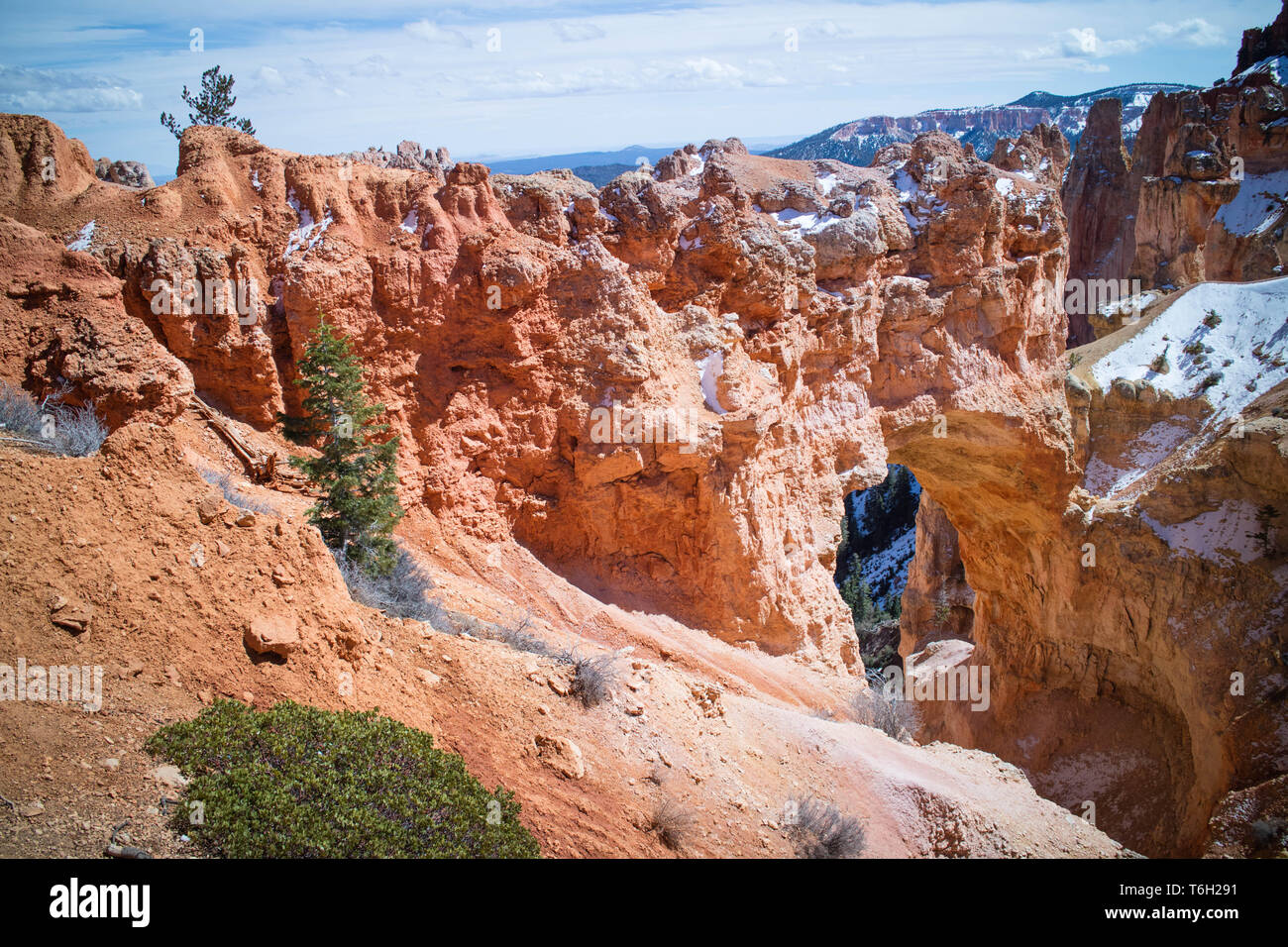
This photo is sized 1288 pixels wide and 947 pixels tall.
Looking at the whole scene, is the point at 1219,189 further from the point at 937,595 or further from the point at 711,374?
the point at 711,374

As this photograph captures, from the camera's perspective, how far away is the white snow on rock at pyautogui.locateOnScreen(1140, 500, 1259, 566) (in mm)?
15641

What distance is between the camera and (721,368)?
13.9 meters

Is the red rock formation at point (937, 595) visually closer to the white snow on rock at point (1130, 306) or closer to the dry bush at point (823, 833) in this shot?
the white snow on rock at point (1130, 306)

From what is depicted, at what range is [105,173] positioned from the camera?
1638 centimetres

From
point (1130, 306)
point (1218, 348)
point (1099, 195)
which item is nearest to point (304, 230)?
point (1218, 348)

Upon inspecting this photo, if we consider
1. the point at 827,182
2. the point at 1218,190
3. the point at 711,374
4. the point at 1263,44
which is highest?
the point at 1263,44

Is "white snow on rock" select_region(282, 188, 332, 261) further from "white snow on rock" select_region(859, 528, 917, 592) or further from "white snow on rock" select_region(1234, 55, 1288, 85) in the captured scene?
"white snow on rock" select_region(1234, 55, 1288, 85)

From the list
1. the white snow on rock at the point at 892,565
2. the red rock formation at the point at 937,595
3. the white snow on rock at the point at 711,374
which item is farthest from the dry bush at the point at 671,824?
the white snow on rock at the point at 892,565

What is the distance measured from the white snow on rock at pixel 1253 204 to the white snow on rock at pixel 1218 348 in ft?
37.6

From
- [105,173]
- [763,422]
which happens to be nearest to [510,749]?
[763,422]

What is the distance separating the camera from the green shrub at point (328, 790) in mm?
4949

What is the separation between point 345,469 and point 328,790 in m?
4.56
